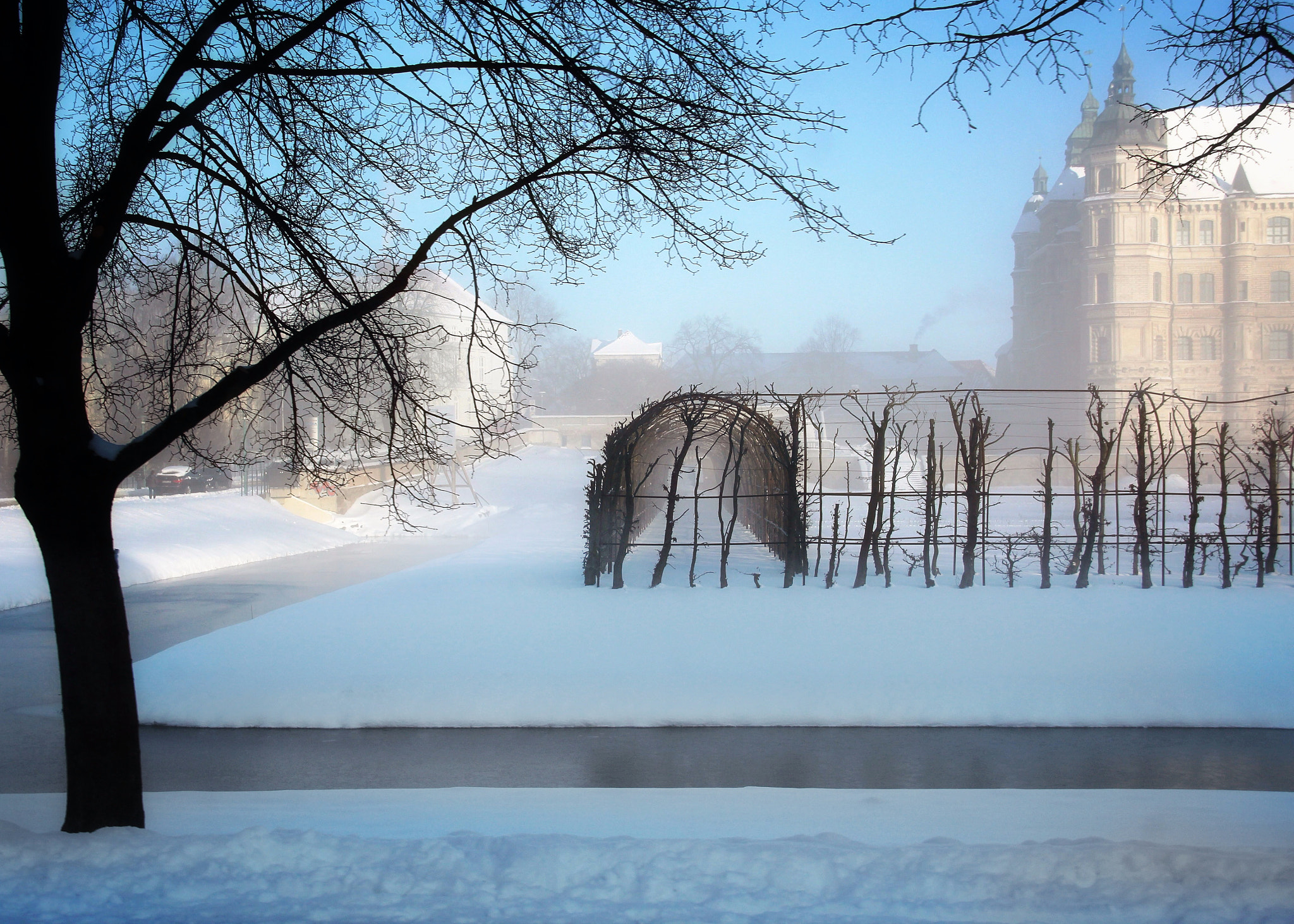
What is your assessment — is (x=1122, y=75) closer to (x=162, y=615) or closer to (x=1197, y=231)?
(x=1197, y=231)

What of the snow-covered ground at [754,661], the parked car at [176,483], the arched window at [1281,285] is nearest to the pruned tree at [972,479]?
the snow-covered ground at [754,661]

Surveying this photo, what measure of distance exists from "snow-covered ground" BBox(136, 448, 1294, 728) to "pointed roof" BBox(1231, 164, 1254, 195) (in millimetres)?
50506

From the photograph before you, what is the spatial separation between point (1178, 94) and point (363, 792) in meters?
6.23

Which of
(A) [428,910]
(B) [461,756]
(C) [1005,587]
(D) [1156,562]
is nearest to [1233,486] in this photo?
(D) [1156,562]

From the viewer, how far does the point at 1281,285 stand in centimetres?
4850

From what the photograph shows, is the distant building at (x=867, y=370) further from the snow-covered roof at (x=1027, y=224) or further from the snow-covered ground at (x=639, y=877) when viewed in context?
the snow-covered ground at (x=639, y=877)

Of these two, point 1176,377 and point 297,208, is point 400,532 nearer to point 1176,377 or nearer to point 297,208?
point 297,208

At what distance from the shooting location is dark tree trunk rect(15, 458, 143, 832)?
14.1ft

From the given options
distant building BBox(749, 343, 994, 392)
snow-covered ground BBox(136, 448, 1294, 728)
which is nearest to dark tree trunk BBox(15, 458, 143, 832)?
snow-covered ground BBox(136, 448, 1294, 728)

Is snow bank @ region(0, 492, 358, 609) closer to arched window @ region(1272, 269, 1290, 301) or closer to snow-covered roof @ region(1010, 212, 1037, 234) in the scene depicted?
arched window @ region(1272, 269, 1290, 301)

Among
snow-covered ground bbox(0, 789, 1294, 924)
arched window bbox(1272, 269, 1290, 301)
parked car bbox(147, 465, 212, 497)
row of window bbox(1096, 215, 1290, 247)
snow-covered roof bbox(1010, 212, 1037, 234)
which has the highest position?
snow-covered roof bbox(1010, 212, 1037, 234)

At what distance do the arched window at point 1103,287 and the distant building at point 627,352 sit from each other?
1327 inches

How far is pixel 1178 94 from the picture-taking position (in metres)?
5.07

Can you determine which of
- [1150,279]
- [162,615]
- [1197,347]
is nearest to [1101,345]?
[1150,279]
